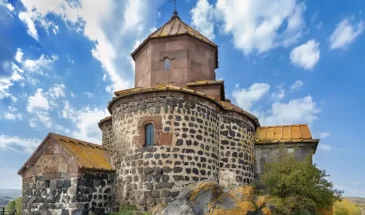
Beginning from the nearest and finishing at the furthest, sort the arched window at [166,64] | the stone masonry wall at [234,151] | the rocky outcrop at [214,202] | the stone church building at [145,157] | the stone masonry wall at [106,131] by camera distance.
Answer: the rocky outcrop at [214,202], the stone church building at [145,157], the stone masonry wall at [234,151], the arched window at [166,64], the stone masonry wall at [106,131]

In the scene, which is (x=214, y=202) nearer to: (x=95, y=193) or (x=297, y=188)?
(x=297, y=188)

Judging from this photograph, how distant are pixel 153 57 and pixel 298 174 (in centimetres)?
902

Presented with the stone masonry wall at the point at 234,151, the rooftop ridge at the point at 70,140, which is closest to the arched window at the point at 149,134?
→ the rooftop ridge at the point at 70,140

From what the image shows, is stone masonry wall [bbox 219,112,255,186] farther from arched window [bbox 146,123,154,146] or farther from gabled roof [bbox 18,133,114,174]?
gabled roof [bbox 18,133,114,174]

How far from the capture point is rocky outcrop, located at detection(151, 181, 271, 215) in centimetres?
1086

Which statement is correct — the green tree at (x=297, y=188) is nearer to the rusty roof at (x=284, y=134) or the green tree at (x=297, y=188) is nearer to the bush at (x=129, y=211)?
the rusty roof at (x=284, y=134)

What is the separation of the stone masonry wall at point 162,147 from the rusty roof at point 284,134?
3.87m

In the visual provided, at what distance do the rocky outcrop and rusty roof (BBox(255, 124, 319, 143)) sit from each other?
571 centimetres

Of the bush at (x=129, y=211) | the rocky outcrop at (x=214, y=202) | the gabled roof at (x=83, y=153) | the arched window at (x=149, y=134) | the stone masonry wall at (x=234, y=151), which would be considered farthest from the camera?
the stone masonry wall at (x=234, y=151)

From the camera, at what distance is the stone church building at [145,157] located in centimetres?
1298

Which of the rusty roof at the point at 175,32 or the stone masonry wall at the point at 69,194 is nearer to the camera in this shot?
the stone masonry wall at the point at 69,194

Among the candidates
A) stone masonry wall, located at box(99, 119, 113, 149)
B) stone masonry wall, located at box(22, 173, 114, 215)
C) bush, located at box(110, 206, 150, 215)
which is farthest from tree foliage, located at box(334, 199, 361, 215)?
stone masonry wall, located at box(22, 173, 114, 215)

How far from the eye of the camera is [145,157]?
13.2 meters

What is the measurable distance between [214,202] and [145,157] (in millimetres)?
3442
